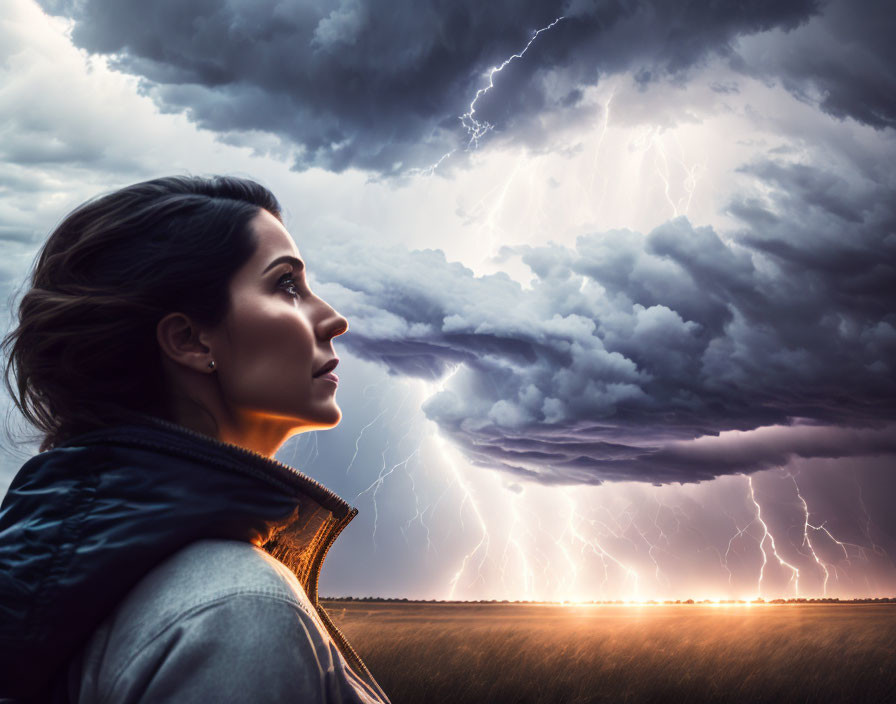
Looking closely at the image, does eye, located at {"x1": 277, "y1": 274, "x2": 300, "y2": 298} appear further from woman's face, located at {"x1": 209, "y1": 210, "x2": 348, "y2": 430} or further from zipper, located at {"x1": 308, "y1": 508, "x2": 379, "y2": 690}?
zipper, located at {"x1": 308, "y1": 508, "x2": 379, "y2": 690}

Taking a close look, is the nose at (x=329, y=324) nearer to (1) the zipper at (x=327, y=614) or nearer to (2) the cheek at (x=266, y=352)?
(2) the cheek at (x=266, y=352)

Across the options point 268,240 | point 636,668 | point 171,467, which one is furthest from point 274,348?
point 636,668

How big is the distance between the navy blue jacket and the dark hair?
27 centimetres

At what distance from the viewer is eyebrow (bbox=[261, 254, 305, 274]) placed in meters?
1.66

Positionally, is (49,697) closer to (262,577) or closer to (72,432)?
(262,577)

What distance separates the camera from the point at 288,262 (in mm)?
1675

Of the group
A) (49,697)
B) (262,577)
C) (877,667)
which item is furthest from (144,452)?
(877,667)

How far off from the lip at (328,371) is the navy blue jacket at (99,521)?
36cm

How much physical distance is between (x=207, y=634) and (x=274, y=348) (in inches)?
28.1

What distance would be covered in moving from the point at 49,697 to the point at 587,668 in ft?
31.6

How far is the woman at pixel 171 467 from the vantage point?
104cm

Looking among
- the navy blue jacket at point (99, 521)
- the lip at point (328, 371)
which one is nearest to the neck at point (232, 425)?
the lip at point (328, 371)

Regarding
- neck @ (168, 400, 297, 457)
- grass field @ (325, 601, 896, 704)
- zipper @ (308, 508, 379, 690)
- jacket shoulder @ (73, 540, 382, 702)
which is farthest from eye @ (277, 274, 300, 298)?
grass field @ (325, 601, 896, 704)

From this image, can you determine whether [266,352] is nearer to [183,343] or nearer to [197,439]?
[183,343]
